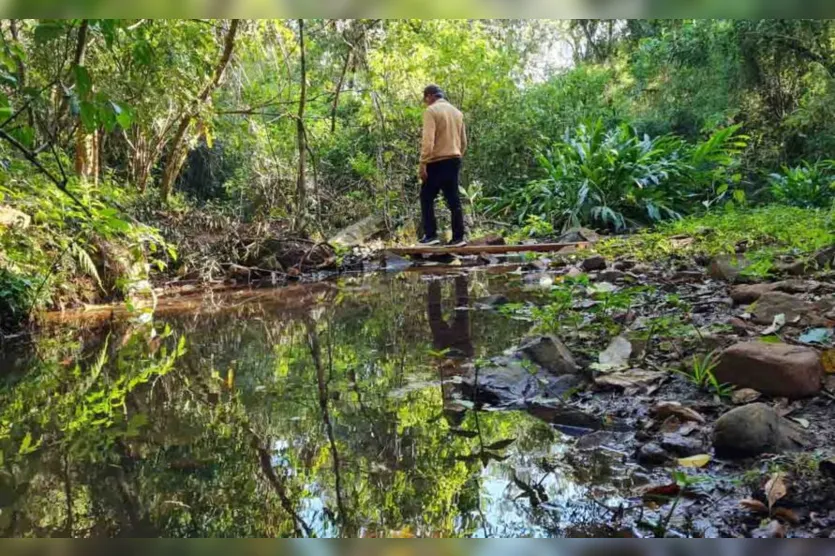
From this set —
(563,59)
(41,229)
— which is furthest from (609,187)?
(563,59)

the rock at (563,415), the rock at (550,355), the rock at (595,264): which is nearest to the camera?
the rock at (563,415)

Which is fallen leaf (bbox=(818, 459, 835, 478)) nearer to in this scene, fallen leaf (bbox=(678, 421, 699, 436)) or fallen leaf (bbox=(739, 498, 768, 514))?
fallen leaf (bbox=(739, 498, 768, 514))

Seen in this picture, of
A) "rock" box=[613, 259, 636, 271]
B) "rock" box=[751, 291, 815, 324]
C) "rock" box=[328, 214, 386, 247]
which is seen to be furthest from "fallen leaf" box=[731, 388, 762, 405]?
"rock" box=[328, 214, 386, 247]

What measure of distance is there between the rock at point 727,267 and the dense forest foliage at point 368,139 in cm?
364

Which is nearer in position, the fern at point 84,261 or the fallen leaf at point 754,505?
the fallen leaf at point 754,505

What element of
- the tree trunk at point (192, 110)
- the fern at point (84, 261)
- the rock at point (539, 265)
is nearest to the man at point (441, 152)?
the rock at point (539, 265)

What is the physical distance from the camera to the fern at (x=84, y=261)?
447cm

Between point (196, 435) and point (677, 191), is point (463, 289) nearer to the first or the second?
point (196, 435)

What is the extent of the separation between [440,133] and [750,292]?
3993mm

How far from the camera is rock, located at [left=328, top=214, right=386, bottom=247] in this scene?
766cm

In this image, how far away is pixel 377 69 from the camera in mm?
8172

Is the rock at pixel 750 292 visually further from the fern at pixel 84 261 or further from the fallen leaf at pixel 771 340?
the fern at pixel 84 261

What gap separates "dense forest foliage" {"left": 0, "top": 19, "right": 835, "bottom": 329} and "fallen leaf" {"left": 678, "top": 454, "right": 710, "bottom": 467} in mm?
3764

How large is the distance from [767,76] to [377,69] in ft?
21.4
